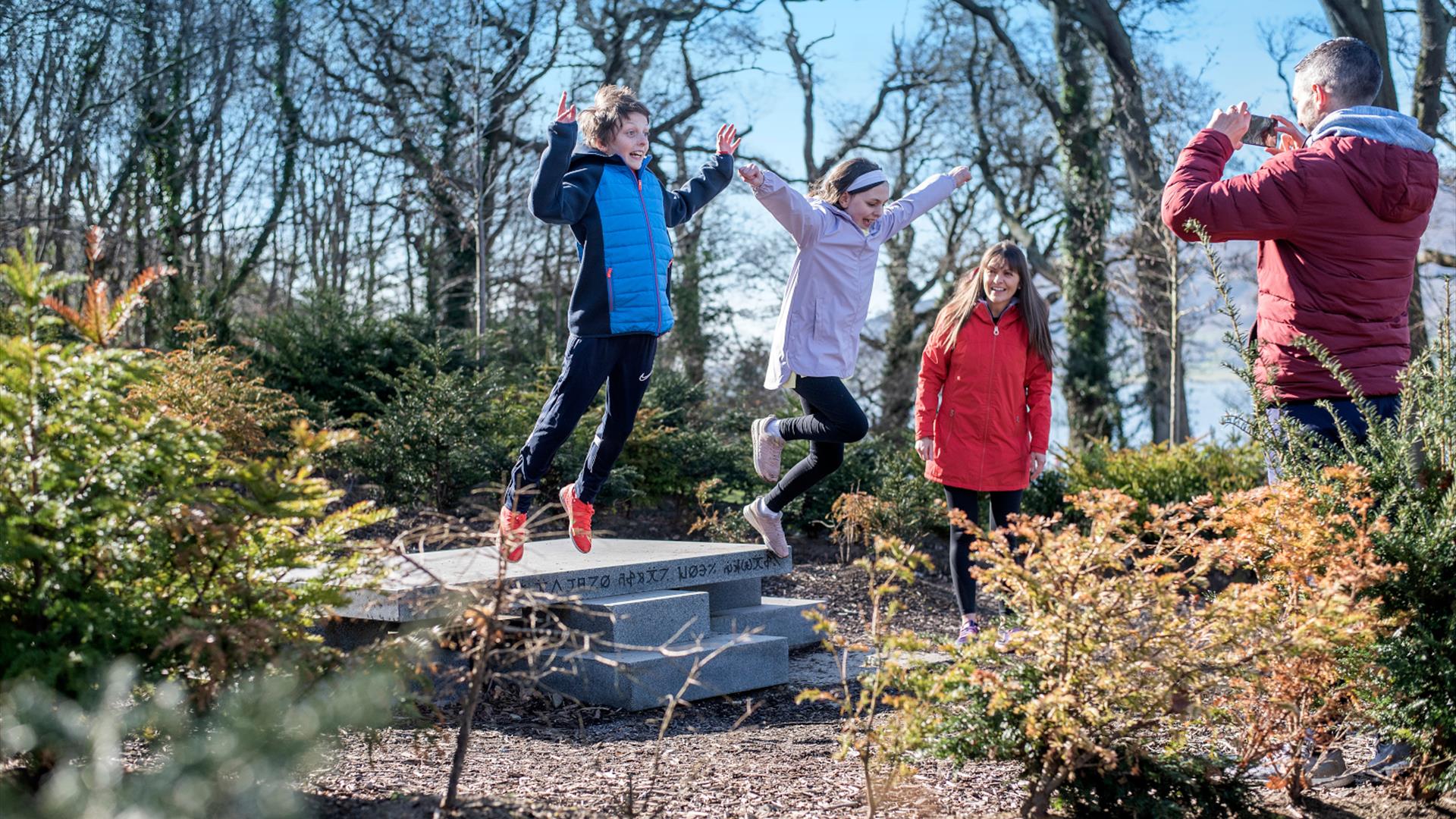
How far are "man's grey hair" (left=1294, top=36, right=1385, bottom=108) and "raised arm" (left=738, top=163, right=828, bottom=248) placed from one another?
1.97 metres

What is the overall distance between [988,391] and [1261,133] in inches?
61.0

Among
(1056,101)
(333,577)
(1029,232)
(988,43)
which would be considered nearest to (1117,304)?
(1029,232)

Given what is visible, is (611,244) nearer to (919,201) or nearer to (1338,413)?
(919,201)

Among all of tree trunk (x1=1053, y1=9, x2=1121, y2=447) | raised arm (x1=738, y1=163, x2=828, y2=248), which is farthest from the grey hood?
tree trunk (x1=1053, y1=9, x2=1121, y2=447)

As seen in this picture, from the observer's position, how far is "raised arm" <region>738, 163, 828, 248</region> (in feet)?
15.2

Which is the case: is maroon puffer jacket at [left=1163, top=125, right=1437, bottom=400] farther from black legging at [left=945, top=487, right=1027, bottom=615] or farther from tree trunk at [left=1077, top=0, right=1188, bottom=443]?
tree trunk at [left=1077, top=0, right=1188, bottom=443]

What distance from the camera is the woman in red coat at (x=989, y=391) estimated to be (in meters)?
4.98

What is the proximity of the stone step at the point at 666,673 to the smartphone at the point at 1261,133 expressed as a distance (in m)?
2.58

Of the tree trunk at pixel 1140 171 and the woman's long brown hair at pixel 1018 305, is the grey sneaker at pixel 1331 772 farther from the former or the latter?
the tree trunk at pixel 1140 171

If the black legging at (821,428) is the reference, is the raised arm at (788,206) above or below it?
above

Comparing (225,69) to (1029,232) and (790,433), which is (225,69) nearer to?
(790,433)

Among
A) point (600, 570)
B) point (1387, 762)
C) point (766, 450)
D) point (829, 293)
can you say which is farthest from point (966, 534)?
point (1387, 762)

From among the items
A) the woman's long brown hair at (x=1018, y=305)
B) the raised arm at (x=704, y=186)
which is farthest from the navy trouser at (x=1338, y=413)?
the raised arm at (x=704, y=186)

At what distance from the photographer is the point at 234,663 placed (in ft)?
6.95
